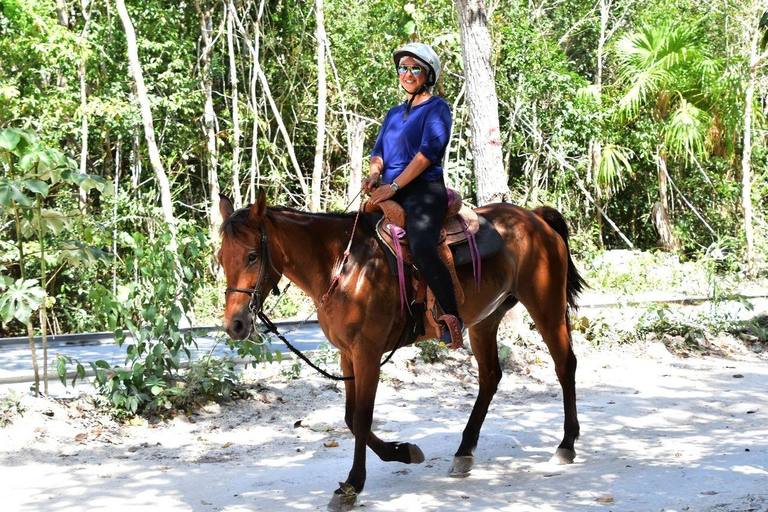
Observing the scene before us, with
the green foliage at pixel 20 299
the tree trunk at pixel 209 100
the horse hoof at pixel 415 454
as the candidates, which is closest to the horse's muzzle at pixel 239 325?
the horse hoof at pixel 415 454

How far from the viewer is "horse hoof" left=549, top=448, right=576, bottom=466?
5941mm

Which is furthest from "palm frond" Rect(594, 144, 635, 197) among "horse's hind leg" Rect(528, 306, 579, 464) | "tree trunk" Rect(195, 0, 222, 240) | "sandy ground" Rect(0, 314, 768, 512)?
"horse's hind leg" Rect(528, 306, 579, 464)

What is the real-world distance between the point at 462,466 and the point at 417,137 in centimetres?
223

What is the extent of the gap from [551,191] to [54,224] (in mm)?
14963

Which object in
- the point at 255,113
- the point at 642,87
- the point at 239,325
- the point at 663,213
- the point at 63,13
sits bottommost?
the point at 239,325

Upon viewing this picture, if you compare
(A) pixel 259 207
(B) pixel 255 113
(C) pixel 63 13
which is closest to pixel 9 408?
(A) pixel 259 207

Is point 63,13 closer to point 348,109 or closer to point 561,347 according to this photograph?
point 348,109

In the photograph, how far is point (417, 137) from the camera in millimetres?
5543

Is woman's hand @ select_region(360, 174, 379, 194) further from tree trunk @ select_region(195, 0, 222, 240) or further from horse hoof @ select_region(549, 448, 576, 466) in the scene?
tree trunk @ select_region(195, 0, 222, 240)

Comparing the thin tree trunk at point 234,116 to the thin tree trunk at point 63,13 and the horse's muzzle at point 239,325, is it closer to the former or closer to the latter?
the thin tree trunk at point 63,13

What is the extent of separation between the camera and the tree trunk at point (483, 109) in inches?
382

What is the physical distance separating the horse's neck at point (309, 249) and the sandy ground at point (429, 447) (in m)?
1.34

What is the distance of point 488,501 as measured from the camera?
5074 millimetres

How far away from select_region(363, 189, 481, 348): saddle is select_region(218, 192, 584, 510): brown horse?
0.09 metres
